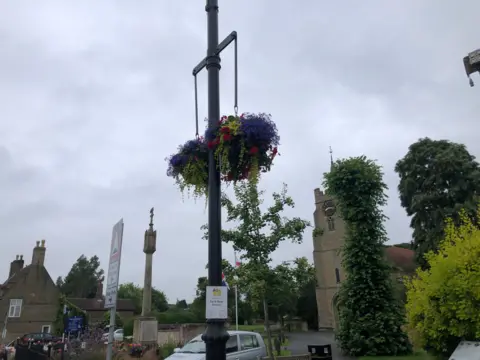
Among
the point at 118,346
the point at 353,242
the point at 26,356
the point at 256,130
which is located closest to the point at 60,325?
the point at 118,346

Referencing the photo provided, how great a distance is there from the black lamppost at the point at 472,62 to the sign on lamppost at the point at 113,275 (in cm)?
1464

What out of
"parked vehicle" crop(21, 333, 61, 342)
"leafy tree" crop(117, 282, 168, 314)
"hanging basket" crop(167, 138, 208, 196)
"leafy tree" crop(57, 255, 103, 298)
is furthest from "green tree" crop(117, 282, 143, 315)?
"hanging basket" crop(167, 138, 208, 196)

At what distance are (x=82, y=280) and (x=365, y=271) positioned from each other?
72.2m

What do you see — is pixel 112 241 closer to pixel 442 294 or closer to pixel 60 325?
pixel 442 294

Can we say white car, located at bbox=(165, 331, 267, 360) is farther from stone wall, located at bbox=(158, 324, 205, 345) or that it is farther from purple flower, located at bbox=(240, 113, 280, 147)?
stone wall, located at bbox=(158, 324, 205, 345)

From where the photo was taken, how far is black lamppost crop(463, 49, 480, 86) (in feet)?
49.1

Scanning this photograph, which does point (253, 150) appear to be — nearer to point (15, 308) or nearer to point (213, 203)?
point (213, 203)

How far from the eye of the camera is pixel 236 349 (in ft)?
32.5

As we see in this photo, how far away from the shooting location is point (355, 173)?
19.8m

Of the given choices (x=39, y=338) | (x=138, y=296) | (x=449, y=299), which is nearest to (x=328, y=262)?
(x=39, y=338)

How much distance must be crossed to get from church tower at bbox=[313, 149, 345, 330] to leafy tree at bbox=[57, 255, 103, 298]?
51932 mm

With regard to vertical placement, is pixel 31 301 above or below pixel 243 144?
below

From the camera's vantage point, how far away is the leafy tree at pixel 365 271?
706 inches

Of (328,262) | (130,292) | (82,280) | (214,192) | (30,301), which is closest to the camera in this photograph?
(214,192)
